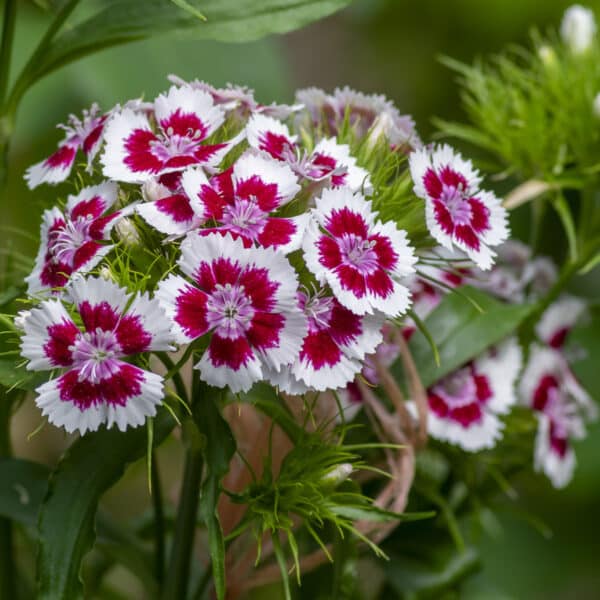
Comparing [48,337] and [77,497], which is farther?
[77,497]

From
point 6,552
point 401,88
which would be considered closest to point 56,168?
point 6,552

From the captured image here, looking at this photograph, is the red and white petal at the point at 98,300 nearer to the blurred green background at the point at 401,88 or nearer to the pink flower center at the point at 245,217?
the pink flower center at the point at 245,217

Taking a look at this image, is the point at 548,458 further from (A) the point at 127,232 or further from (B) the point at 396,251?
(A) the point at 127,232

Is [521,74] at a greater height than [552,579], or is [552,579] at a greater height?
[521,74]

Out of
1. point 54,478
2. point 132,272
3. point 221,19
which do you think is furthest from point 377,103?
point 54,478

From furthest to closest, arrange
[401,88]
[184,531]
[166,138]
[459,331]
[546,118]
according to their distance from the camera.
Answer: [401,88] → [546,118] → [459,331] → [184,531] → [166,138]

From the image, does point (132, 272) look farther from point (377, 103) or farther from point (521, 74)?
point (521, 74)

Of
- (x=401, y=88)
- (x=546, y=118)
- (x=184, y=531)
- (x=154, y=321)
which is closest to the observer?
(x=154, y=321)
